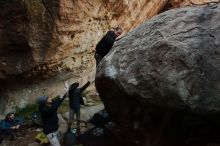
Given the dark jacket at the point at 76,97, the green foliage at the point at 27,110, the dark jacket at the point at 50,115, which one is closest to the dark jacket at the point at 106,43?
the dark jacket at the point at 76,97

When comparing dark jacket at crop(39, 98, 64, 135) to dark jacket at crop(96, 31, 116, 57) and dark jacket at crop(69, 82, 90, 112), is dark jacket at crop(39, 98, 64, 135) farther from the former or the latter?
dark jacket at crop(96, 31, 116, 57)

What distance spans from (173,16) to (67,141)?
428cm

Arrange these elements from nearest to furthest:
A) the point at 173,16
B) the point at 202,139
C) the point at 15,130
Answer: the point at 173,16 < the point at 202,139 < the point at 15,130

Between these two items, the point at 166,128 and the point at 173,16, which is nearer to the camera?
the point at 173,16

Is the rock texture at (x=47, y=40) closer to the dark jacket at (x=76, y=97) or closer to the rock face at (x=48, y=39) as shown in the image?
the rock face at (x=48, y=39)

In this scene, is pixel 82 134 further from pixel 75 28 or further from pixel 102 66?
pixel 75 28

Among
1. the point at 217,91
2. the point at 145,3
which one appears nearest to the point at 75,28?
the point at 145,3

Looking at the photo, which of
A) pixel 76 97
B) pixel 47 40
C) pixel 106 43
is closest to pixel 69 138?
pixel 76 97

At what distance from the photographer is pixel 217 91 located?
8.12 metres

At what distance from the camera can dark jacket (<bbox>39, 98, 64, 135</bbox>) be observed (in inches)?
419

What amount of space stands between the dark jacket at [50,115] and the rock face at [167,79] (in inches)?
45.5

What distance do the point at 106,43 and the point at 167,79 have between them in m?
3.59

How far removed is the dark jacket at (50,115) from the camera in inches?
419

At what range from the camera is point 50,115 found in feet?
35.1
